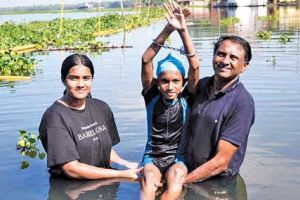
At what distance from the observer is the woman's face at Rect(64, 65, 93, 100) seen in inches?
169

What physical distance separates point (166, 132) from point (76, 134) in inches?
32.5

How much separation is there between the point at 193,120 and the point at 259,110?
13.5 feet

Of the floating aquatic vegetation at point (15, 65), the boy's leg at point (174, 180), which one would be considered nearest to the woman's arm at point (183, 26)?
the boy's leg at point (174, 180)

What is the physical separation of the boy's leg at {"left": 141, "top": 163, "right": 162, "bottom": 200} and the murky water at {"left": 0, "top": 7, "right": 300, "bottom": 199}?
40 centimetres

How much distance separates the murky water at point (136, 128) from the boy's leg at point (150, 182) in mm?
398

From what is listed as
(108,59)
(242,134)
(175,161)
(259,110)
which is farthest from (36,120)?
(108,59)

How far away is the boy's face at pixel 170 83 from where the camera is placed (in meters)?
4.26

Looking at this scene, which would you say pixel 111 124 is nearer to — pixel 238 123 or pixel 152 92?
pixel 152 92

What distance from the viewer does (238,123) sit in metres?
4.15

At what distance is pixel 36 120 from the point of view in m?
A: 8.27

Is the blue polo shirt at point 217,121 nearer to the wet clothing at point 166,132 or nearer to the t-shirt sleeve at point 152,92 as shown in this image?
the wet clothing at point 166,132

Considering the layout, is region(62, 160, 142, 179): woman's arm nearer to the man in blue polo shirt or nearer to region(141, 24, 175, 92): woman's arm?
the man in blue polo shirt

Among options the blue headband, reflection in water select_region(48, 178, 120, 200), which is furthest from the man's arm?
reflection in water select_region(48, 178, 120, 200)

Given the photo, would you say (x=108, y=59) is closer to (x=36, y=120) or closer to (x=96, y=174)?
(x=36, y=120)
